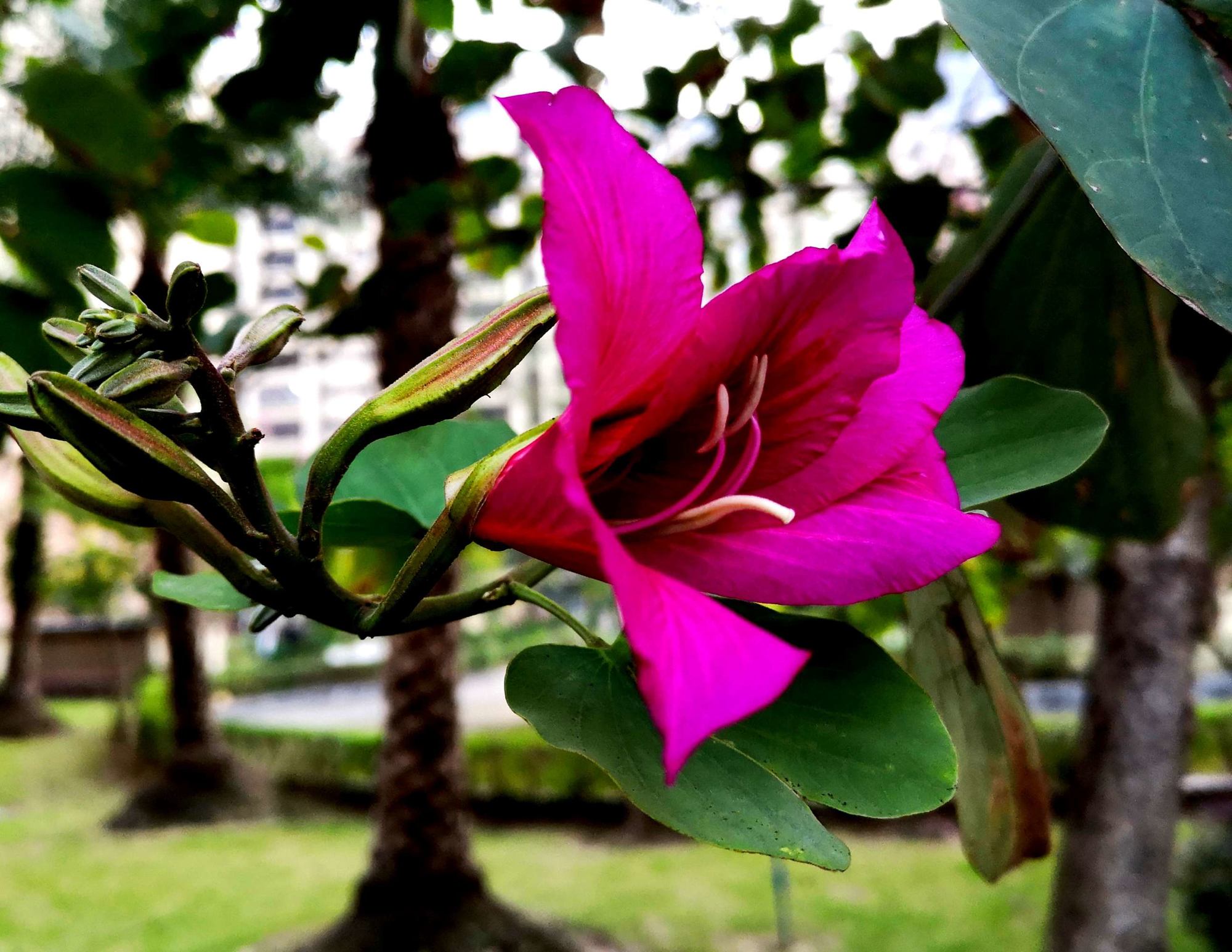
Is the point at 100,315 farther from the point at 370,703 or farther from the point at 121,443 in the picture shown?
the point at 370,703

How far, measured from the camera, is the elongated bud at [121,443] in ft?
1.19

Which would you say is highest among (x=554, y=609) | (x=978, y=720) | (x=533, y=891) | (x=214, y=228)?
(x=214, y=228)

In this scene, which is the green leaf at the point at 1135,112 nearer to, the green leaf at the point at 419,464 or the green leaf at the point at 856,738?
the green leaf at the point at 856,738

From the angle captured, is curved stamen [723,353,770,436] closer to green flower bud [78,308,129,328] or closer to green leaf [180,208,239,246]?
green flower bud [78,308,129,328]

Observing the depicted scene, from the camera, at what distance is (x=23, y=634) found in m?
11.0

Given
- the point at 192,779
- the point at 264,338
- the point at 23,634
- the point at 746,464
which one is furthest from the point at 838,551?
the point at 23,634

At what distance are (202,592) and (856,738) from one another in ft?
1.26

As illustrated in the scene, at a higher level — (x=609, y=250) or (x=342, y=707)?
(x=609, y=250)

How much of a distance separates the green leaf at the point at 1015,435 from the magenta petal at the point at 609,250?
8.9 inches

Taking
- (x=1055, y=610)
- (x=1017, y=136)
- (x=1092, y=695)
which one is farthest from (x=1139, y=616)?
(x=1055, y=610)

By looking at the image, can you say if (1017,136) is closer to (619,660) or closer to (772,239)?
(772,239)

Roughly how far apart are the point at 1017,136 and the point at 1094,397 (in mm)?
958

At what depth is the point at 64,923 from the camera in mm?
5438

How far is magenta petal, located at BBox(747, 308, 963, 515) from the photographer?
421 mm
